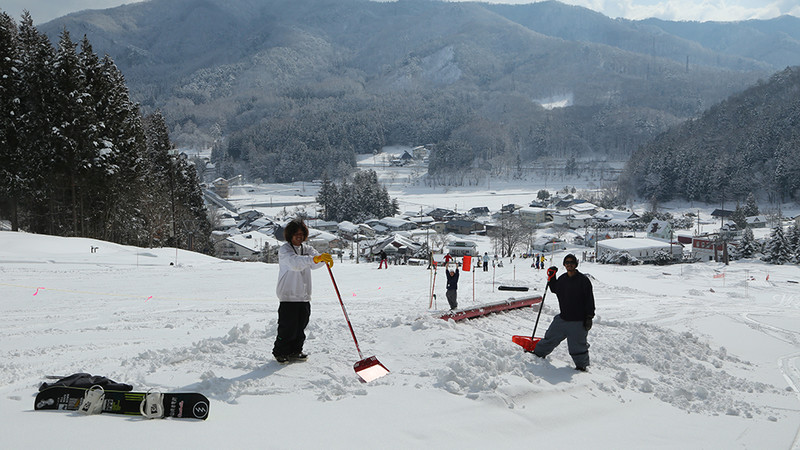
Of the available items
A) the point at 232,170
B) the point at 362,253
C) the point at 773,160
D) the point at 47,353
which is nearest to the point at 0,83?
the point at 47,353

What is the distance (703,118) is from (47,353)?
462ft

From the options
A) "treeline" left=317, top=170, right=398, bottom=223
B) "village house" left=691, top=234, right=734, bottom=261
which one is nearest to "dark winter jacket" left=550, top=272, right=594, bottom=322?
"village house" left=691, top=234, right=734, bottom=261

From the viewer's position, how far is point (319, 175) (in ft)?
455

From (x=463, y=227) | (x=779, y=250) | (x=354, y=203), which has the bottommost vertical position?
(x=463, y=227)

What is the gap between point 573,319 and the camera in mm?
5879

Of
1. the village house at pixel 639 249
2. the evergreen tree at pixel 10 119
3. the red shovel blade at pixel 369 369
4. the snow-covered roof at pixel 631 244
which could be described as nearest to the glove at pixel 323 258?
the red shovel blade at pixel 369 369

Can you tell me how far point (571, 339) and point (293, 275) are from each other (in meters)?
3.19

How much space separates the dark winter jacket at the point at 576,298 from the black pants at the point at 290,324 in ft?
9.50

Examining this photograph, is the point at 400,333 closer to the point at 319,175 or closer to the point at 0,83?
the point at 0,83

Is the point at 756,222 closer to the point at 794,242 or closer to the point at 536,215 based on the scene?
the point at 536,215

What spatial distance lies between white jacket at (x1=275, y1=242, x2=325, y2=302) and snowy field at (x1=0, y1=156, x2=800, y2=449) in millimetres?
750

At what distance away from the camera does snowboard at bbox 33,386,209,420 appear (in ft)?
12.9

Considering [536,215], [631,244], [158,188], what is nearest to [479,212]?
[536,215]

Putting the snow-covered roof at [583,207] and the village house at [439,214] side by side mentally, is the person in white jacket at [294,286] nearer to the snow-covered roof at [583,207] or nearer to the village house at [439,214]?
the village house at [439,214]
